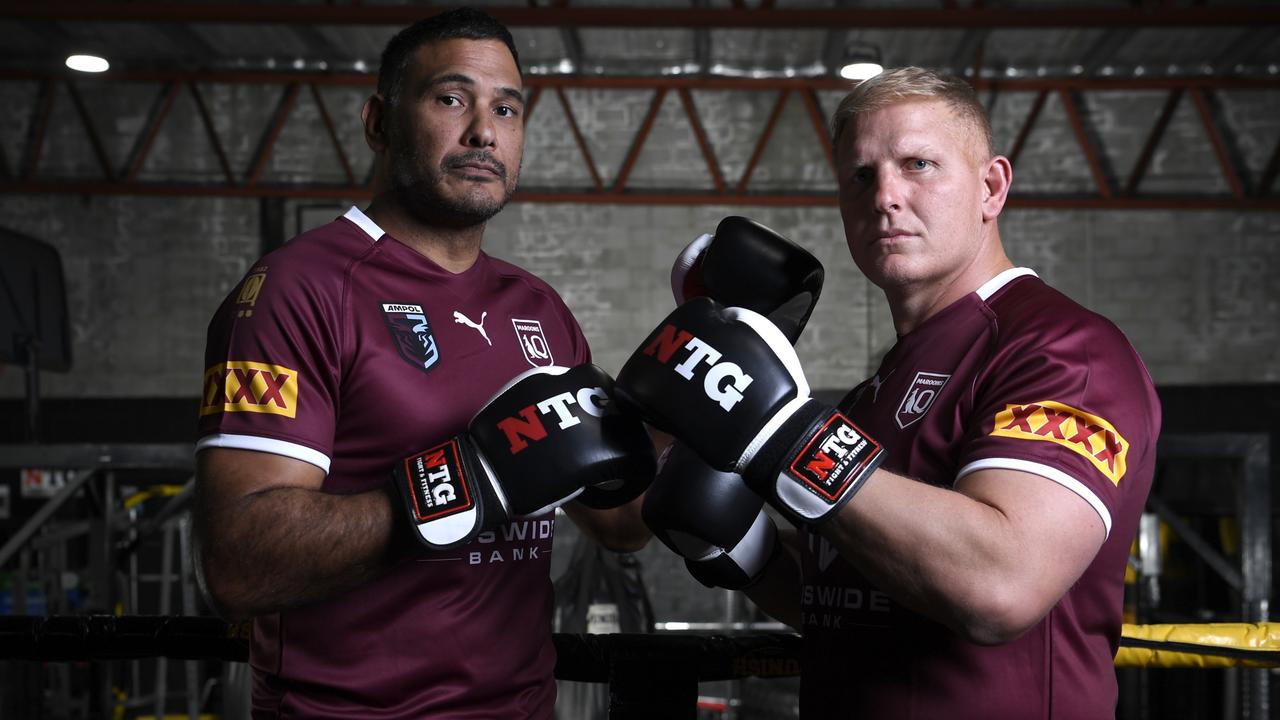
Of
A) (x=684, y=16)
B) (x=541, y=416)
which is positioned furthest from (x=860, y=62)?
(x=541, y=416)

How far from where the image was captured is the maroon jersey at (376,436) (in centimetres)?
155

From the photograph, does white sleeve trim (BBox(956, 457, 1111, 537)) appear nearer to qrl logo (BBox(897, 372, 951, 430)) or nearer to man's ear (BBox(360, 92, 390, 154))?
qrl logo (BBox(897, 372, 951, 430))

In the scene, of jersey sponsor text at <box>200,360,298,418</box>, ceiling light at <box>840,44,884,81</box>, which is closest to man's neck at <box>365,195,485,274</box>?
jersey sponsor text at <box>200,360,298,418</box>

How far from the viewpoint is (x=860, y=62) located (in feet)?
26.2

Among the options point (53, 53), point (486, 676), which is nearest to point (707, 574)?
point (486, 676)

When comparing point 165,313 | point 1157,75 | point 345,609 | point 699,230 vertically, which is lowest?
point 345,609

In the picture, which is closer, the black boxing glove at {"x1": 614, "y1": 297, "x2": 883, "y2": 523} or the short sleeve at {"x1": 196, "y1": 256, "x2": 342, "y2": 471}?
the black boxing glove at {"x1": 614, "y1": 297, "x2": 883, "y2": 523}

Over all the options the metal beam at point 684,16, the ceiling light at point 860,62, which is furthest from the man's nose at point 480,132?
the ceiling light at point 860,62

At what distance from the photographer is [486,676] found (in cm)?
164

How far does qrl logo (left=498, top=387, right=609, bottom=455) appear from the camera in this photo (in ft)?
4.68

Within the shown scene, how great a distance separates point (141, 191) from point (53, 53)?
159 cm

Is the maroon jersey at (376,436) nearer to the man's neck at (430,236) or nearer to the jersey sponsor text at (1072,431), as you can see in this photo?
the man's neck at (430,236)

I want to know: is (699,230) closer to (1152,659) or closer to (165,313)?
(165,313)

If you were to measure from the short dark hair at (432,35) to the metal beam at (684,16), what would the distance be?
16.2 ft
